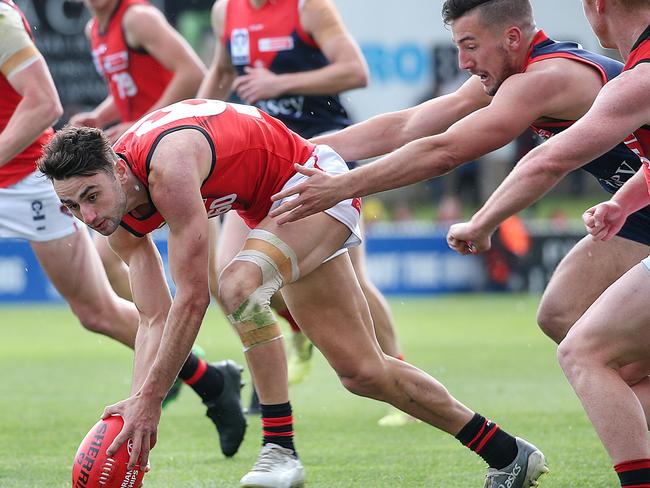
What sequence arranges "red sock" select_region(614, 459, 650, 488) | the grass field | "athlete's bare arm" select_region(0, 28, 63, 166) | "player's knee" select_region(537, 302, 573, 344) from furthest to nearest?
1. "athlete's bare arm" select_region(0, 28, 63, 166)
2. the grass field
3. "player's knee" select_region(537, 302, 573, 344)
4. "red sock" select_region(614, 459, 650, 488)

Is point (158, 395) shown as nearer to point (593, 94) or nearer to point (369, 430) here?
point (593, 94)

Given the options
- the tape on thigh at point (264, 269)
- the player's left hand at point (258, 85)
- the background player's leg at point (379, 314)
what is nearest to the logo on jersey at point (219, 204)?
the tape on thigh at point (264, 269)

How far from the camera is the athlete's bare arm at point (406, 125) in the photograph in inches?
217

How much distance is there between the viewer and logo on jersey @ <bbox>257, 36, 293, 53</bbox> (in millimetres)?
7785

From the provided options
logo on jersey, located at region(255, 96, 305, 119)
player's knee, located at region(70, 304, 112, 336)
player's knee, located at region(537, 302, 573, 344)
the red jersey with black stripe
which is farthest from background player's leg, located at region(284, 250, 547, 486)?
logo on jersey, located at region(255, 96, 305, 119)

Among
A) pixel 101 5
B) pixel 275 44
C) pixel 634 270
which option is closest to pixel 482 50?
pixel 634 270

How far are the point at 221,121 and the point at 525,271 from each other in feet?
49.8

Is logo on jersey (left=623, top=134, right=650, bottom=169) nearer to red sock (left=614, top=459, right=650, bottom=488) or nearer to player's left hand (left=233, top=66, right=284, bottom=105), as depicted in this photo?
red sock (left=614, top=459, right=650, bottom=488)

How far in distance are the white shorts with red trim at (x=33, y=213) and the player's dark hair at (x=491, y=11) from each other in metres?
2.90

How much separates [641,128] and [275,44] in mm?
3918

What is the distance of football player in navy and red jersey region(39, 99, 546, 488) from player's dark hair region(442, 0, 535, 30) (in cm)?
94

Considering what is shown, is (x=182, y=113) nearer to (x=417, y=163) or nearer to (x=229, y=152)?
(x=229, y=152)

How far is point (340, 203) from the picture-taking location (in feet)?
17.0

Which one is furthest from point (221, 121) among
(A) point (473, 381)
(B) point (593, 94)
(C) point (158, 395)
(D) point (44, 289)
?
(D) point (44, 289)
